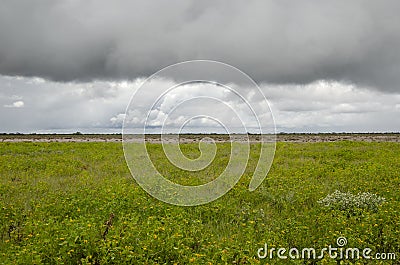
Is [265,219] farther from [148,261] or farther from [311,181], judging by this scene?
[311,181]

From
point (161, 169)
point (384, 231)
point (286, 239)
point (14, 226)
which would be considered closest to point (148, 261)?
point (286, 239)

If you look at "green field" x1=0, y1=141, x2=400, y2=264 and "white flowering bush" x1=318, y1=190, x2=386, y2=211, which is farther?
→ "white flowering bush" x1=318, y1=190, x2=386, y2=211

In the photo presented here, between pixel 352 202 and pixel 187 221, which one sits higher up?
pixel 352 202

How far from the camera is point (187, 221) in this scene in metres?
8.83

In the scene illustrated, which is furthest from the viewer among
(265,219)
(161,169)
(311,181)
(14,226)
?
(161,169)

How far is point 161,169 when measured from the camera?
19.1 m

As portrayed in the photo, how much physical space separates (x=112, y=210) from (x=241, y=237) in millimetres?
3690

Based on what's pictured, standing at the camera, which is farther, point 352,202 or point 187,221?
point 352,202

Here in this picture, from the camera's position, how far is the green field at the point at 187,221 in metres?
6.87

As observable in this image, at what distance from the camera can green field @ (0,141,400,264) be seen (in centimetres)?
687

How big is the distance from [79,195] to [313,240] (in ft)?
24.2

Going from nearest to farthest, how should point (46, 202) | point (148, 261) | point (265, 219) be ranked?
point (148, 261), point (265, 219), point (46, 202)

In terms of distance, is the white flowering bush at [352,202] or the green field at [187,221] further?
the white flowering bush at [352,202]

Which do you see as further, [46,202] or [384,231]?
[46,202]
